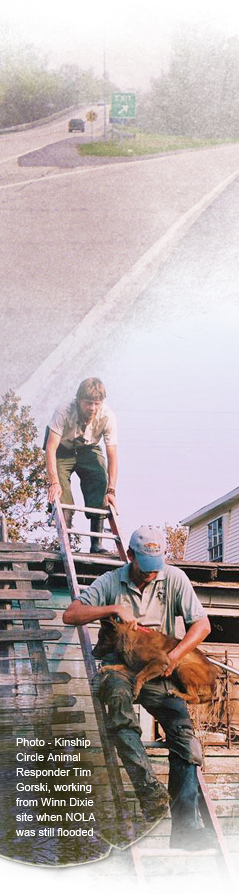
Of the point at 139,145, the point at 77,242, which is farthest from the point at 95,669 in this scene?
the point at 139,145

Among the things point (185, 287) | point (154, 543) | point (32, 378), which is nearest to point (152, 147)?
point (185, 287)

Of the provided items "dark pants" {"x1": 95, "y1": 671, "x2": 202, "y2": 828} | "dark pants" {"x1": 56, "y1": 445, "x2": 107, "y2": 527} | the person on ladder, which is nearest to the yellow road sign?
the person on ladder

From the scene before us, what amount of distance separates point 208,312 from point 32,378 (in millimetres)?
503

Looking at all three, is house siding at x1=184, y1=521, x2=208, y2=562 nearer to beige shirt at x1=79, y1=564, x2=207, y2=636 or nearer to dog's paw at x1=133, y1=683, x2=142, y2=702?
beige shirt at x1=79, y1=564, x2=207, y2=636

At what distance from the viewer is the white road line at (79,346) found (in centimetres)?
330

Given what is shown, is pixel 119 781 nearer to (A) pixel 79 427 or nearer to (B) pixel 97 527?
(B) pixel 97 527

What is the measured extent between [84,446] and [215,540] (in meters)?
0.53

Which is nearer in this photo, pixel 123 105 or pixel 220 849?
pixel 220 849

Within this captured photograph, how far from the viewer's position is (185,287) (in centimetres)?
345

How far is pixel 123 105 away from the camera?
3.51m

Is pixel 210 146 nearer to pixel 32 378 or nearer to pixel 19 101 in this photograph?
pixel 19 101

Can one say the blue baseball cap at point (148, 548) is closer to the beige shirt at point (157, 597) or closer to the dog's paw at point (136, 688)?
the beige shirt at point (157, 597)

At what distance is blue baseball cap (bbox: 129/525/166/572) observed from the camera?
3164 millimetres

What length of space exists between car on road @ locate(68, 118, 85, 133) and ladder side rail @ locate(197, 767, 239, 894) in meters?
1.71
